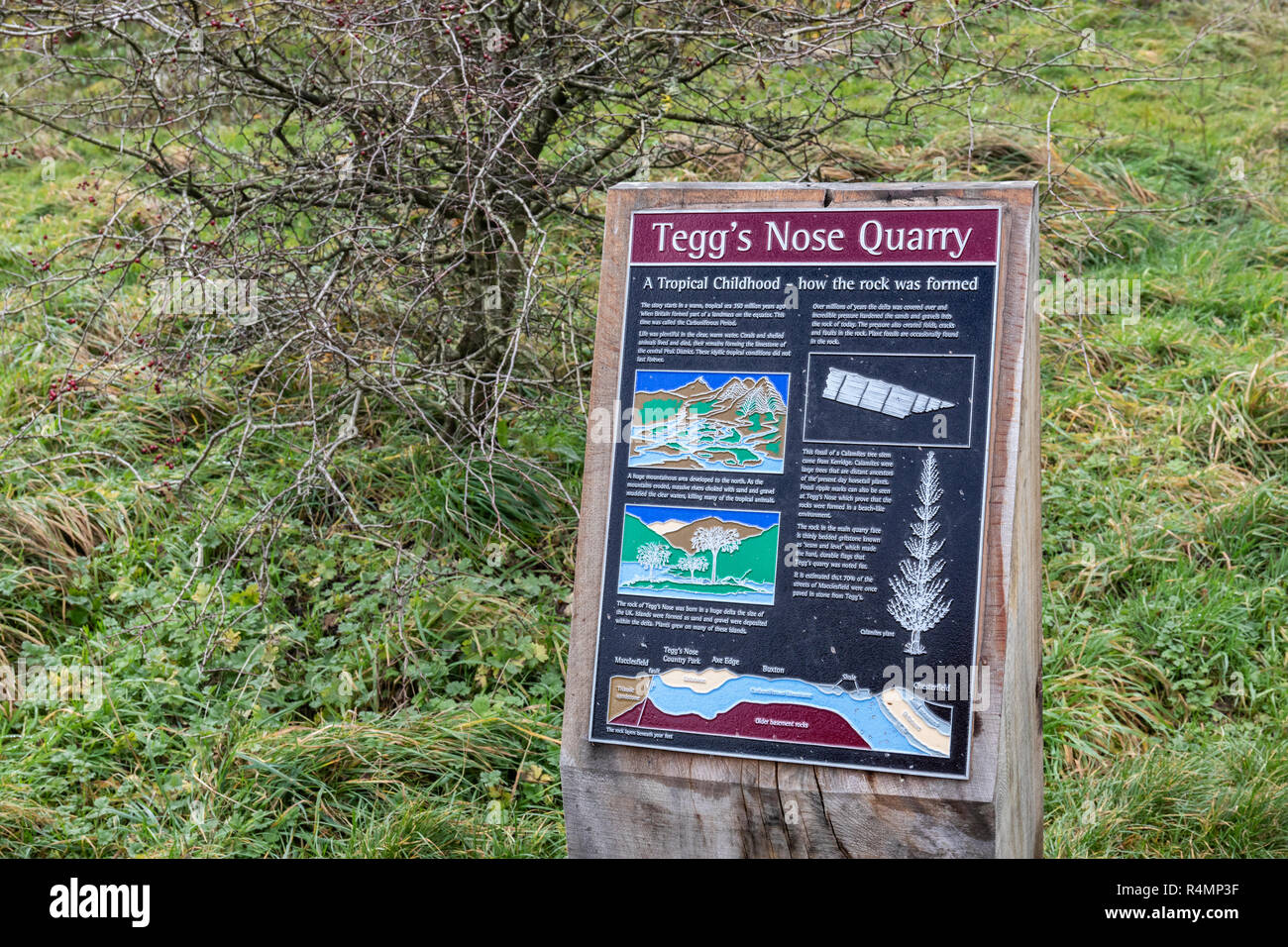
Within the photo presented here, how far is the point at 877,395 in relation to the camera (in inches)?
104

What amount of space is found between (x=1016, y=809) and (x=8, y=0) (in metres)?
4.82

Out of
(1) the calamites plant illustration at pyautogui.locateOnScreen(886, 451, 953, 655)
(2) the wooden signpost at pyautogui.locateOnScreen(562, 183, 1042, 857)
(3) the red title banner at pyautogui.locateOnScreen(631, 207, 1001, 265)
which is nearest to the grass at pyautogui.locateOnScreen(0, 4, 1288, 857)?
(2) the wooden signpost at pyautogui.locateOnScreen(562, 183, 1042, 857)

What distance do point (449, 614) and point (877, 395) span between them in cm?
229

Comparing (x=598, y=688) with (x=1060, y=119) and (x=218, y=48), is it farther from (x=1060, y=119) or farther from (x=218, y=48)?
(x=1060, y=119)

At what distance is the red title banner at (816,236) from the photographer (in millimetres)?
2641

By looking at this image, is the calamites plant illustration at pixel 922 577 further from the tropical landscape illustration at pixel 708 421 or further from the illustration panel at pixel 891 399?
the tropical landscape illustration at pixel 708 421

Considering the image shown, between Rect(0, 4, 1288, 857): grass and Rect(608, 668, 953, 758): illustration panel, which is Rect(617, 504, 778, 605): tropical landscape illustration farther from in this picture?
Rect(0, 4, 1288, 857): grass

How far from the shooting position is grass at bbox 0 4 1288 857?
355 cm

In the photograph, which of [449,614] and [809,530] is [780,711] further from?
[449,614]

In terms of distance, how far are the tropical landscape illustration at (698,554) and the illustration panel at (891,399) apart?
0.91 feet

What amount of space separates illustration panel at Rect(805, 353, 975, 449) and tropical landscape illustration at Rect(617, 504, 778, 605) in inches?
11.0

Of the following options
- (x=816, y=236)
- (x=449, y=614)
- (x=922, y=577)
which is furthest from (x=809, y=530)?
(x=449, y=614)

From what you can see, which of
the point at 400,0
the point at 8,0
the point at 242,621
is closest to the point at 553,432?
the point at 242,621

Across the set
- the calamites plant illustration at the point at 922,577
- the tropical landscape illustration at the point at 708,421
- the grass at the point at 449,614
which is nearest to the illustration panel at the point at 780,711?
the calamites plant illustration at the point at 922,577
